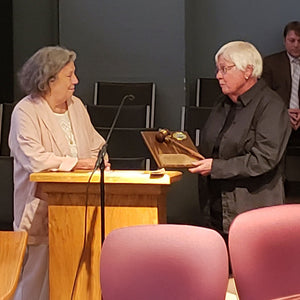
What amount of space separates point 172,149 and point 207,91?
3.46m

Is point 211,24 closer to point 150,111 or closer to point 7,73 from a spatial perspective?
point 150,111

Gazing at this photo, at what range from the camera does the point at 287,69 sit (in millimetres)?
6266

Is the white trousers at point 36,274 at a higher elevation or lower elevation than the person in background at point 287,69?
lower

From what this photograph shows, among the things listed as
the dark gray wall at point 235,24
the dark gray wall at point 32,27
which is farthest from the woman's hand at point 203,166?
the dark gray wall at point 32,27

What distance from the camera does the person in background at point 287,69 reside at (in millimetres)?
6225

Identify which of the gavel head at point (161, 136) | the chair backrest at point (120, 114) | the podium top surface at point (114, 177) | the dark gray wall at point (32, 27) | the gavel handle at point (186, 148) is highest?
the dark gray wall at point (32, 27)

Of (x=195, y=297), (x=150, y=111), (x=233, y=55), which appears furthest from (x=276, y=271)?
(x=150, y=111)

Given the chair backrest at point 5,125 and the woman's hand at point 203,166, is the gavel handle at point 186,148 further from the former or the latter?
the chair backrest at point 5,125

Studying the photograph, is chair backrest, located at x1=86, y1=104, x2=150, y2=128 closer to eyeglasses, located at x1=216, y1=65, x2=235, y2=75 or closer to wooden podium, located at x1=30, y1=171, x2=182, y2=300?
eyeglasses, located at x1=216, y1=65, x2=235, y2=75

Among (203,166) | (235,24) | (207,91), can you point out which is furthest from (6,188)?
(235,24)

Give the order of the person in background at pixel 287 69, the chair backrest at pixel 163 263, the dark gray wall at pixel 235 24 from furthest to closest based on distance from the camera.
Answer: the dark gray wall at pixel 235 24, the person in background at pixel 287 69, the chair backrest at pixel 163 263

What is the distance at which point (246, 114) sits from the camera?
3262 mm

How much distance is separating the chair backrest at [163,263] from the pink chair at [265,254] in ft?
0.58

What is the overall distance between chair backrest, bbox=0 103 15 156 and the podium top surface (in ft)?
9.67
